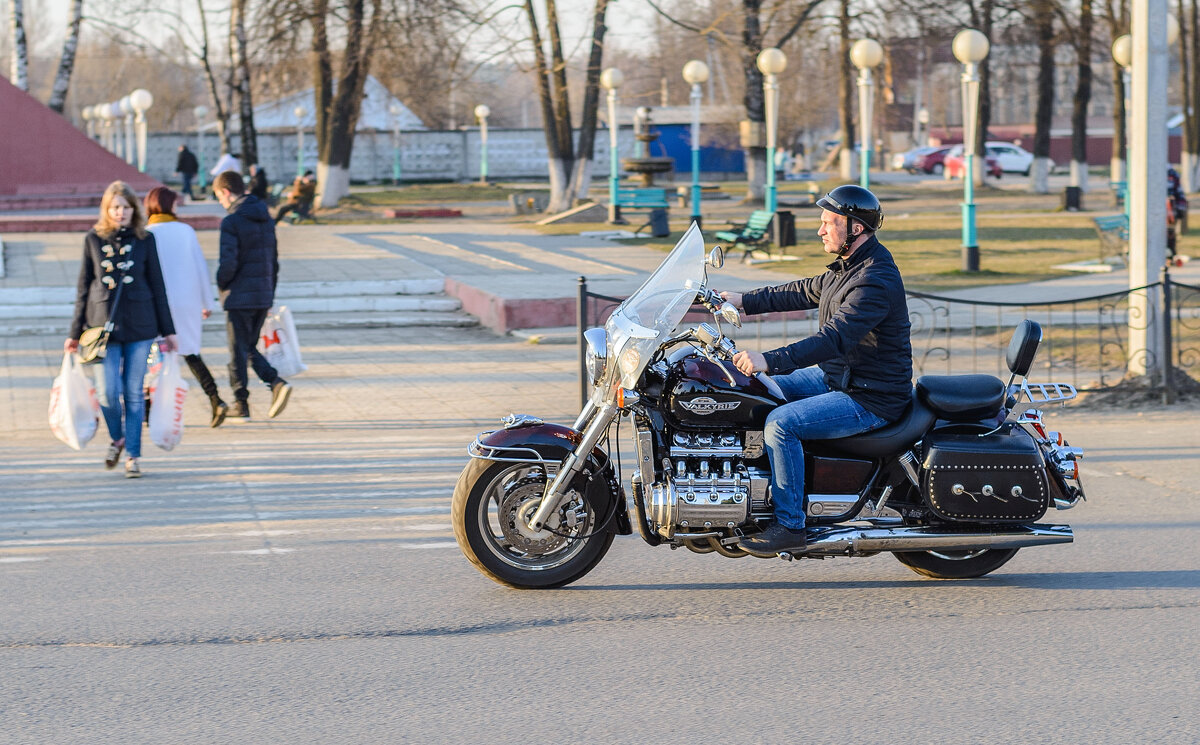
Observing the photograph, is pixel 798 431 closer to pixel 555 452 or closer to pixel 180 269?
pixel 555 452

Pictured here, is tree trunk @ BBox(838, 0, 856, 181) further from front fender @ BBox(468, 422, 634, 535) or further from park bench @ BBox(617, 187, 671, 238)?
front fender @ BBox(468, 422, 634, 535)

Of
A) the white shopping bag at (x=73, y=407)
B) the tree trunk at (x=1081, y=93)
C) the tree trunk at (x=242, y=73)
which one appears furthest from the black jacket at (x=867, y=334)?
the tree trunk at (x=1081, y=93)

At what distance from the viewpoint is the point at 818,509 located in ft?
19.3

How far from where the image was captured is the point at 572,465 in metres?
5.86

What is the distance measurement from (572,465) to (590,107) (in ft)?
103

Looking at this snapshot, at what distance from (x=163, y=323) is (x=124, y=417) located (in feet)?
2.50

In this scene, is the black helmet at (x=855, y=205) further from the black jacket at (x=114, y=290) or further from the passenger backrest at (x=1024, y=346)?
the black jacket at (x=114, y=290)

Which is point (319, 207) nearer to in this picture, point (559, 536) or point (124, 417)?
point (124, 417)

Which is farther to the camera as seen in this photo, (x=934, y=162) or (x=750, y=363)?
(x=934, y=162)

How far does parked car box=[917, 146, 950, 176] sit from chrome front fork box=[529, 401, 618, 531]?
63.3 metres

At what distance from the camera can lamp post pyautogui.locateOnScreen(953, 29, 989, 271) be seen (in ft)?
71.2

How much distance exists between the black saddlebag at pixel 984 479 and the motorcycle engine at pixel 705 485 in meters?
0.71

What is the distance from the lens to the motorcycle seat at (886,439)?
5875 mm

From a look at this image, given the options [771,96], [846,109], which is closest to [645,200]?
[771,96]
